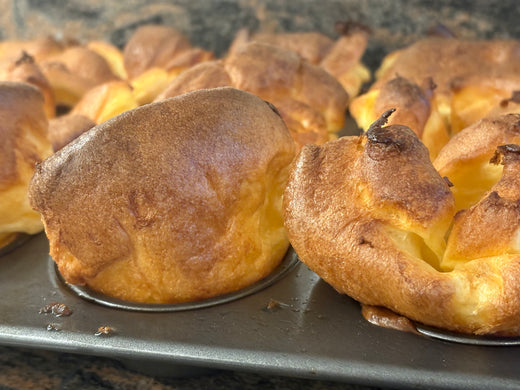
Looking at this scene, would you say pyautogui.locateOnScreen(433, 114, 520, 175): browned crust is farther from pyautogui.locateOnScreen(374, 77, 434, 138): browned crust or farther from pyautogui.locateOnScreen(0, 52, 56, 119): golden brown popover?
pyautogui.locateOnScreen(0, 52, 56, 119): golden brown popover

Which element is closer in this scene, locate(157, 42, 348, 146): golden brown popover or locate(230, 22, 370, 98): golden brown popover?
locate(157, 42, 348, 146): golden brown popover

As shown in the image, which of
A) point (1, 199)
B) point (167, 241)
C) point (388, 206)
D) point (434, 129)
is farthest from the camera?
point (434, 129)

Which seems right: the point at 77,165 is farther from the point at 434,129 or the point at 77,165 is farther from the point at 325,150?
the point at 434,129

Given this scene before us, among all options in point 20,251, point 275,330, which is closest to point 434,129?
point 275,330

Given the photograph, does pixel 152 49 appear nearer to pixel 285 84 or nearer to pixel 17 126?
pixel 285 84

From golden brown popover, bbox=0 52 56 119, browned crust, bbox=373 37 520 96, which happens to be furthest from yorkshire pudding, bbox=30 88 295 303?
golden brown popover, bbox=0 52 56 119

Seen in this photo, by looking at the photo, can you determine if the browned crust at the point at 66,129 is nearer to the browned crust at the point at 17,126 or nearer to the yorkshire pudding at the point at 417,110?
the browned crust at the point at 17,126

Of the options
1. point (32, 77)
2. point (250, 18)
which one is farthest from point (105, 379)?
point (250, 18)
